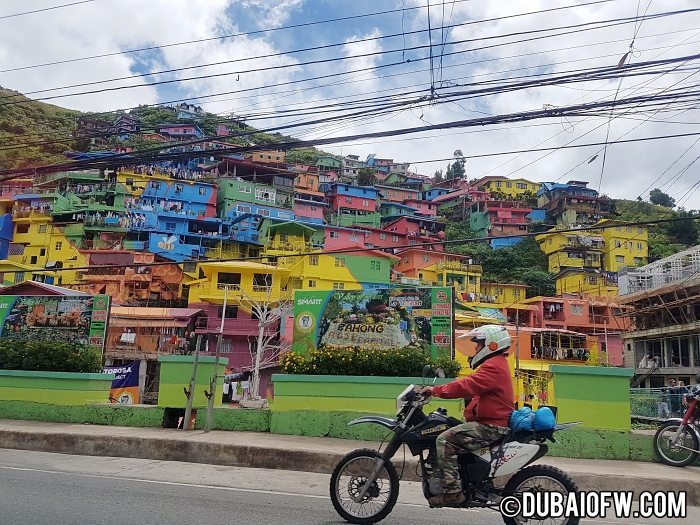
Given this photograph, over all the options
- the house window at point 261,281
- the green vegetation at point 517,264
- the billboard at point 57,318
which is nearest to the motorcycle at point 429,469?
the billboard at point 57,318

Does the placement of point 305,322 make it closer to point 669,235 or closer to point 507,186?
point 669,235

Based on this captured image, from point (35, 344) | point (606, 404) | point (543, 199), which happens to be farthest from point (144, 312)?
point (543, 199)

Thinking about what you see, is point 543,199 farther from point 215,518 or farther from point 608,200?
point 215,518

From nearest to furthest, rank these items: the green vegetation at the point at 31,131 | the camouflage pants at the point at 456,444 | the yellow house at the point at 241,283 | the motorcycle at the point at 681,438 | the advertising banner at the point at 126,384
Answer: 1. the camouflage pants at the point at 456,444
2. the motorcycle at the point at 681,438
3. the advertising banner at the point at 126,384
4. the yellow house at the point at 241,283
5. the green vegetation at the point at 31,131

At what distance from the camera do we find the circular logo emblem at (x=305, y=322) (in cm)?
1236

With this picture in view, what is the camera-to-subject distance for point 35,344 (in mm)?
12469

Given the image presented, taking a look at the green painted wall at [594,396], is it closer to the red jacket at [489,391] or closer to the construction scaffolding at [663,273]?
the red jacket at [489,391]

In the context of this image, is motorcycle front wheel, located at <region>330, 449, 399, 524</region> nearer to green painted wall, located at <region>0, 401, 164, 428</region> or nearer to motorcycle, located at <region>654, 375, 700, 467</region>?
motorcycle, located at <region>654, 375, 700, 467</region>

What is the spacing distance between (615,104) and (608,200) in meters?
73.0

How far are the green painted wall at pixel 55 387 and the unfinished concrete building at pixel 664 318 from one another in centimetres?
3582

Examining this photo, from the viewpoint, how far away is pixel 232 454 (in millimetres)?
8547

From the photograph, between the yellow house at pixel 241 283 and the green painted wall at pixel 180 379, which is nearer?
the green painted wall at pixel 180 379

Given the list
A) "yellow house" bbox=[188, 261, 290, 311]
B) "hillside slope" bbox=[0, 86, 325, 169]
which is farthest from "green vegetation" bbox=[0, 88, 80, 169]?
"yellow house" bbox=[188, 261, 290, 311]

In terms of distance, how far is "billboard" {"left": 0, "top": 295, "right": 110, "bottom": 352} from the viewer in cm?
1423
